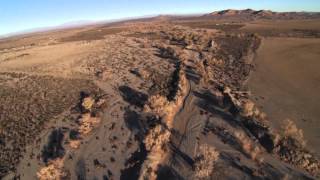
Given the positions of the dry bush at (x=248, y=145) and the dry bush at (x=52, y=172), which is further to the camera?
the dry bush at (x=248, y=145)

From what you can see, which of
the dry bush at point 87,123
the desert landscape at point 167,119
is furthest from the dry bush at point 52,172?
the dry bush at point 87,123

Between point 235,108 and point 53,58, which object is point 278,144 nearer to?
point 235,108

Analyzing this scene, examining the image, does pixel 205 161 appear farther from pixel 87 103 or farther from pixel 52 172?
pixel 87 103

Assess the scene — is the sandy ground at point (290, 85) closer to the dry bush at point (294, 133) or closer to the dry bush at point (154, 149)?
the dry bush at point (294, 133)

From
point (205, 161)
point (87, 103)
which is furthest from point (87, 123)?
Result: point (205, 161)

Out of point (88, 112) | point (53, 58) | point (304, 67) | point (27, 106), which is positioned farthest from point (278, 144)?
point (53, 58)

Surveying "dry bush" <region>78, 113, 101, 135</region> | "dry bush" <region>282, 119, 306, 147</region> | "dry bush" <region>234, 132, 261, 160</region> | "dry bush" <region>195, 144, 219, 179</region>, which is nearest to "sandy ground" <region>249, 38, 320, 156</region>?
"dry bush" <region>282, 119, 306, 147</region>
